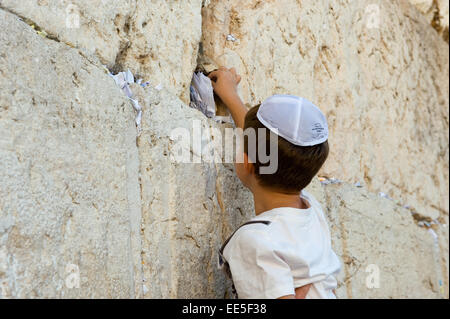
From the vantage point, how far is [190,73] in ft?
5.53

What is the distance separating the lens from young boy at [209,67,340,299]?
132cm

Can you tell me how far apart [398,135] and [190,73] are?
5.68 ft

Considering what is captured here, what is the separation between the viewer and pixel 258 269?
4.32ft

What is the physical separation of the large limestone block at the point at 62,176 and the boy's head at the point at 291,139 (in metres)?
0.36

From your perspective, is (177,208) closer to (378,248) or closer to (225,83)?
(225,83)

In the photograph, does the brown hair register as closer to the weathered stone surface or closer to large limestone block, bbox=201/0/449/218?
large limestone block, bbox=201/0/449/218

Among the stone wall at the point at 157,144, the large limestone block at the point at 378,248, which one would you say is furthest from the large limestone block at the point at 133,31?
the large limestone block at the point at 378,248

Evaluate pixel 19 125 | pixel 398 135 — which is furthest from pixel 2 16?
pixel 398 135

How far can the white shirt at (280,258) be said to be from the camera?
1310 mm

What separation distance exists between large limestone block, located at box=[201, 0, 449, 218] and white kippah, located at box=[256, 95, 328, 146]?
Result: 421mm

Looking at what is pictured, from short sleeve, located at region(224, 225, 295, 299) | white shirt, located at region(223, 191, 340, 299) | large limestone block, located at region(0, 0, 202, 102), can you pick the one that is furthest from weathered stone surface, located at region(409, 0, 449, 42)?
short sleeve, located at region(224, 225, 295, 299)
